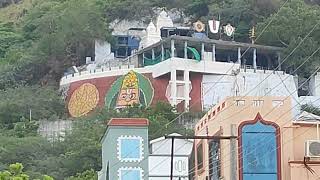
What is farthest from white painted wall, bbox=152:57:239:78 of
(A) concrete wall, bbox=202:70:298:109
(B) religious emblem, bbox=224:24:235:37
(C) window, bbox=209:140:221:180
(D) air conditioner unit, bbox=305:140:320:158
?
(D) air conditioner unit, bbox=305:140:320:158

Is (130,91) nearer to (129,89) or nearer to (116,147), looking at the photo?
(129,89)

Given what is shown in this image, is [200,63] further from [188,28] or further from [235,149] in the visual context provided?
[235,149]

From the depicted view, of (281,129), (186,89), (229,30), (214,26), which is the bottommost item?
(281,129)

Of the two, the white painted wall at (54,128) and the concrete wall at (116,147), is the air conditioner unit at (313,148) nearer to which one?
the concrete wall at (116,147)

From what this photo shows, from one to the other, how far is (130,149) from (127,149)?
0.11m

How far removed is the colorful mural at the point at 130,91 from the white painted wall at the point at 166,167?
2160cm

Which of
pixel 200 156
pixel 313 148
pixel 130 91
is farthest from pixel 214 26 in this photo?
pixel 313 148

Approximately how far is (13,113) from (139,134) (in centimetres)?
3058

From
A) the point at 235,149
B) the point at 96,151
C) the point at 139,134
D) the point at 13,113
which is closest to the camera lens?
the point at 235,149

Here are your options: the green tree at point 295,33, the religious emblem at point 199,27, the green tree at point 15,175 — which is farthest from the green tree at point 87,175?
the religious emblem at point 199,27

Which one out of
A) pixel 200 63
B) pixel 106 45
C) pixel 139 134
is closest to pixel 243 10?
pixel 106 45

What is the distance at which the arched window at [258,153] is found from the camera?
2703 centimetres

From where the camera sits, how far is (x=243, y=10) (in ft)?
229

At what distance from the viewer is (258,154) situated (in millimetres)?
27188
